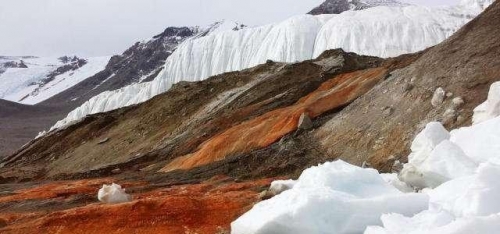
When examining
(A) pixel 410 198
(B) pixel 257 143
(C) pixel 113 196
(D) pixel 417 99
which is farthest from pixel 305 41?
(A) pixel 410 198

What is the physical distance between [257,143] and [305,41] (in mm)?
68483

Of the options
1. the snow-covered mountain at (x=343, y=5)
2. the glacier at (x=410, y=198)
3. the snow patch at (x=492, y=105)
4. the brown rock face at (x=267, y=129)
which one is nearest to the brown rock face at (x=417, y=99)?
the snow patch at (x=492, y=105)

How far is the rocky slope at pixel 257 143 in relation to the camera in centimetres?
Answer: 1362

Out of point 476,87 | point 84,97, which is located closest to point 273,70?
point 476,87

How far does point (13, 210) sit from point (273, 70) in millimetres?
26856

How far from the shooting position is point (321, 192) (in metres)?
9.95

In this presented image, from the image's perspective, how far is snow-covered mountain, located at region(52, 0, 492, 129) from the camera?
271ft

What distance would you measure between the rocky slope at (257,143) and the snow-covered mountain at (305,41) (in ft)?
156

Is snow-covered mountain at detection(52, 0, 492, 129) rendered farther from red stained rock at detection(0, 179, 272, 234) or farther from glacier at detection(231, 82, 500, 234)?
glacier at detection(231, 82, 500, 234)

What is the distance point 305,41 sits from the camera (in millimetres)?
90938

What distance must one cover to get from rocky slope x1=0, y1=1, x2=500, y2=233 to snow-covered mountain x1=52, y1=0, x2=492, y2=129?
1877 inches

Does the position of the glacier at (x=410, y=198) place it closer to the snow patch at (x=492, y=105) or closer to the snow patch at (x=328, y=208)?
the snow patch at (x=328, y=208)

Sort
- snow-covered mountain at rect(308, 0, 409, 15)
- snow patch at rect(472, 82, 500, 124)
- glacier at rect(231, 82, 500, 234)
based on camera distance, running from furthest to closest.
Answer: snow-covered mountain at rect(308, 0, 409, 15) < snow patch at rect(472, 82, 500, 124) < glacier at rect(231, 82, 500, 234)

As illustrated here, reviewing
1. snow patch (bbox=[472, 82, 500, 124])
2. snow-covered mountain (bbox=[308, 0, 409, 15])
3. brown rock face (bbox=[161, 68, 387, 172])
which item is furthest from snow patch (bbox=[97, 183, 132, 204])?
snow-covered mountain (bbox=[308, 0, 409, 15])
